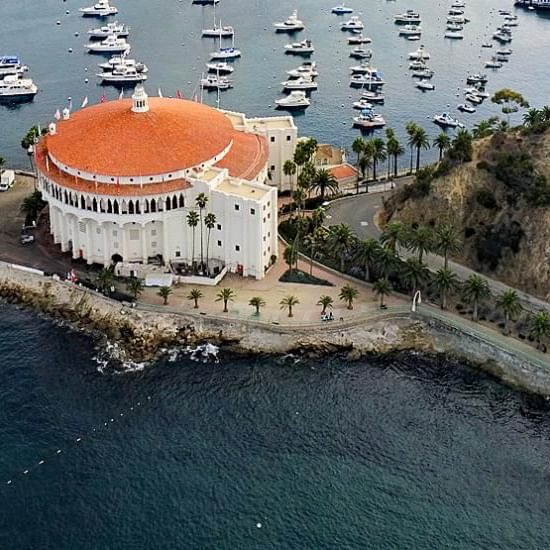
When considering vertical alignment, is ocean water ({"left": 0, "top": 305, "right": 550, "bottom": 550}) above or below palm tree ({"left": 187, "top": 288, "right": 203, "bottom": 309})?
below

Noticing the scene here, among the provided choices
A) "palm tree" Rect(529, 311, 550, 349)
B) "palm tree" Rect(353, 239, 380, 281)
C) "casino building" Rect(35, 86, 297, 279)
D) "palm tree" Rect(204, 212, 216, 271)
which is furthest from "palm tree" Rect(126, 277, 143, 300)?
"palm tree" Rect(529, 311, 550, 349)

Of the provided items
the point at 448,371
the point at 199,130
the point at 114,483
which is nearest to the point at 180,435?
the point at 114,483

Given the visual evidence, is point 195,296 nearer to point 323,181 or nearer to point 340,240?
point 340,240

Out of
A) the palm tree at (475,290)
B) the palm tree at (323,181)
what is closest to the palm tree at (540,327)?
the palm tree at (475,290)

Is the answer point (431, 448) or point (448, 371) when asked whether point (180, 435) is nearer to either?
point (431, 448)

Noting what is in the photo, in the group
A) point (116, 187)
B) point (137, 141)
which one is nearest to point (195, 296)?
point (116, 187)

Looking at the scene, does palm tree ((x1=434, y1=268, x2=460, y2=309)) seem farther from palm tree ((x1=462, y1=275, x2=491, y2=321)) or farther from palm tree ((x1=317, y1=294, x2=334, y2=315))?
palm tree ((x1=317, y1=294, x2=334, y2=315))
